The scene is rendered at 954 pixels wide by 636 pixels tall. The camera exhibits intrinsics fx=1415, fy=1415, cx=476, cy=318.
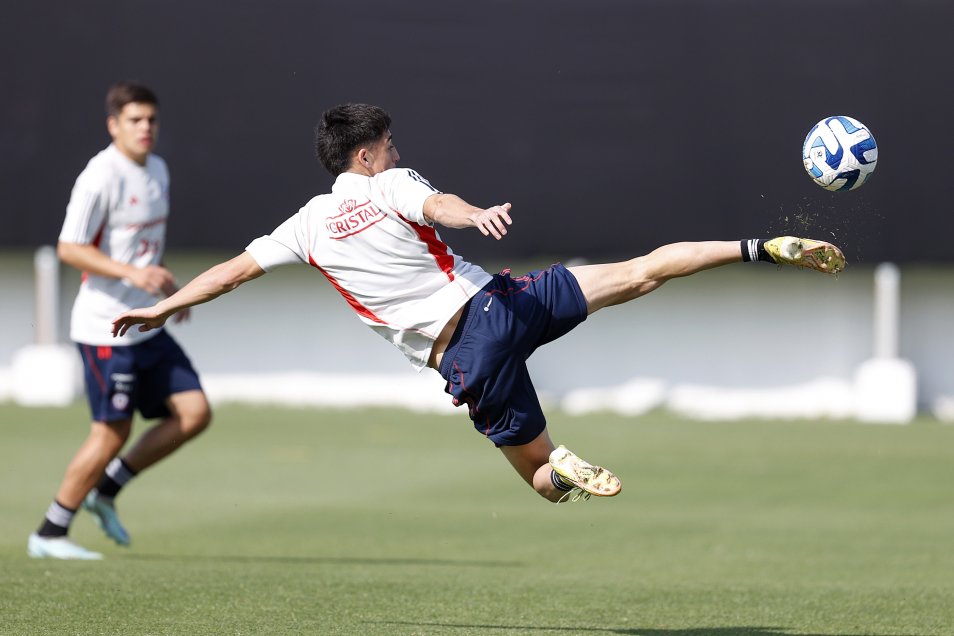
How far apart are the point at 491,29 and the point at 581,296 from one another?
38.8 ft

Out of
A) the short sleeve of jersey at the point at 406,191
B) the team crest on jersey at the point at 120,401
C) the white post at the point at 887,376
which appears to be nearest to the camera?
the short sleeve of jersey at the point at 406,191

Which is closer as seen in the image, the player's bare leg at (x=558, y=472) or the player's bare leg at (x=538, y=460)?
the player's bare leg at (x=558, y=472)

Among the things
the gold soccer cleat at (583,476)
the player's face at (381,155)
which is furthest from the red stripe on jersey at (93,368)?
the gold soccer cleat at (583,476)

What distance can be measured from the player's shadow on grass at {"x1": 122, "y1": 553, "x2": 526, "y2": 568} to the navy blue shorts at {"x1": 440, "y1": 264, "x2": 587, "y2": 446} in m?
2.64

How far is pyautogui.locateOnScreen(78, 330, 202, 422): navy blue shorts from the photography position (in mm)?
8926

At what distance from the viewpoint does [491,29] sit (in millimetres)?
18141

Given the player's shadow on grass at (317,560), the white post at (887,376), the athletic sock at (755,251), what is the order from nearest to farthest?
the athletic sock at (755,251) → the player's shadow on grass at (317,560) → the white post at (887,376)

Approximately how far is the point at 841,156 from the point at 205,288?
10.4 feet

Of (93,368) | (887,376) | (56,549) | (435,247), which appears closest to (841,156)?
(435,247)

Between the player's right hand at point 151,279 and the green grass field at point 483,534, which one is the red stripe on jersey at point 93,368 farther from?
the green grass field at point 483,534

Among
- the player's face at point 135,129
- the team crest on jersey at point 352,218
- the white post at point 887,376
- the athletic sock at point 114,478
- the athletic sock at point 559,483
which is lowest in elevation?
the white post at point 887,376

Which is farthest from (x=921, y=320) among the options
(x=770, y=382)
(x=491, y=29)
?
(x=491, y=29)

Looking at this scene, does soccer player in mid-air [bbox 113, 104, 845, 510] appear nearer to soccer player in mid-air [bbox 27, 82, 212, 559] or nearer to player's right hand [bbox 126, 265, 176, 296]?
player's right hand [bbox 126, 265, 176, 296]

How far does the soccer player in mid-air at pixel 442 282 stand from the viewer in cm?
655
